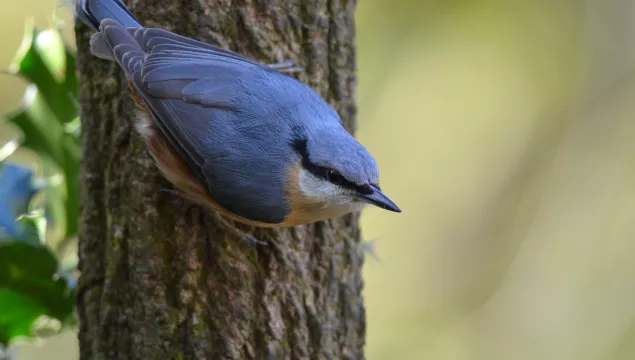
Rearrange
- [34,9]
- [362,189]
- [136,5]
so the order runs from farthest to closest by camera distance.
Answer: [34,9] → [136,5] → [362,189]

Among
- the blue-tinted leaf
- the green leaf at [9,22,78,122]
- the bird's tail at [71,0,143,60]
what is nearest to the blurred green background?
the green leaf at [9,22,78,122]

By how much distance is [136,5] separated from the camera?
6.83ft

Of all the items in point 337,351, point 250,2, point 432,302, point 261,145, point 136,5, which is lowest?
point 432,302

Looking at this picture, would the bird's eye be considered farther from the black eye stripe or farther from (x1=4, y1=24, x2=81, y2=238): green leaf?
(x1=4, y1=24, x2=81, y2=238): green leaf

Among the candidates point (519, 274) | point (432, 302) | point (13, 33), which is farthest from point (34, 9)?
point (519, 274)

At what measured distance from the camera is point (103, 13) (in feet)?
6.54

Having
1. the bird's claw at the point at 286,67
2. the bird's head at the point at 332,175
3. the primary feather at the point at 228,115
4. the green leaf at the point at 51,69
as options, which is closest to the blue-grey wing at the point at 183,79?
the primary feather at the point at 228,115

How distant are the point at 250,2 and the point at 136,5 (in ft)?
1.12

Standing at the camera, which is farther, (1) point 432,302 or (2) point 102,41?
(1) point 432,302

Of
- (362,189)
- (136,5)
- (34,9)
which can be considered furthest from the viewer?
(34,9)

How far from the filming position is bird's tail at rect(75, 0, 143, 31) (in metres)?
1.99

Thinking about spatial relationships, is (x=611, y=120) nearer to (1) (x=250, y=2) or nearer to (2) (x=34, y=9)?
(1) (x=250, y=2)

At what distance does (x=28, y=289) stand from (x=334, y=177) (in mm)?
902

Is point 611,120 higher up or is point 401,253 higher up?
point 611,120
